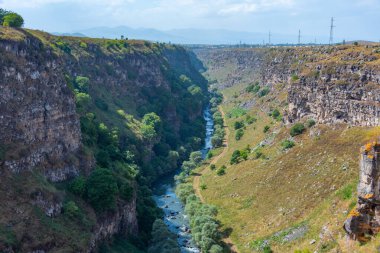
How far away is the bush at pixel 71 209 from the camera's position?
222 feet

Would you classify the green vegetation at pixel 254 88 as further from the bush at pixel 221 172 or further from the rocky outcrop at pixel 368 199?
the rocky outcrop at pixel 368 199

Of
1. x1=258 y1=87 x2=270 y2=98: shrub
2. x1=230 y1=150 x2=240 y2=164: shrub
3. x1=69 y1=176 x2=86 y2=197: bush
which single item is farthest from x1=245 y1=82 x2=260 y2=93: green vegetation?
x1=69 y1=176 x2=86 y2=197: bush

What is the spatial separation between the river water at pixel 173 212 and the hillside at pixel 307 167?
685 centimetres

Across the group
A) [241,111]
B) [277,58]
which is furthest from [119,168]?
[277,58]

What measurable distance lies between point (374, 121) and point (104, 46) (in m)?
104

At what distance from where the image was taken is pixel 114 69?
15350cm

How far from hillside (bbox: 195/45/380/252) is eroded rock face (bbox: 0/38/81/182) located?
32.6 metres

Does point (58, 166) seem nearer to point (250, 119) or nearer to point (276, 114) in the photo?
point (276, 114)

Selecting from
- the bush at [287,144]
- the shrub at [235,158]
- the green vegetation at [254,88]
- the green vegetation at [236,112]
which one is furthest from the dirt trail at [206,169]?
the green vegetation at [254,88]

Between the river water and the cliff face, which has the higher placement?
the cliff face

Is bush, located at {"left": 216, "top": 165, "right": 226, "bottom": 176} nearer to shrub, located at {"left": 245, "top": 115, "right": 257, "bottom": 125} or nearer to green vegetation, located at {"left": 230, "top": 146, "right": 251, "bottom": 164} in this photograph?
green vegetation, located at {"left": 230, "top": 146, "right": 251, "bottom": 164}

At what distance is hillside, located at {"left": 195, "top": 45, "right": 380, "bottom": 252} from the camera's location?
66750 mm

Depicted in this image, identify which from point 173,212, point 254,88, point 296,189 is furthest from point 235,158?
point 254,88

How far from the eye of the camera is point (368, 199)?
47438mm
